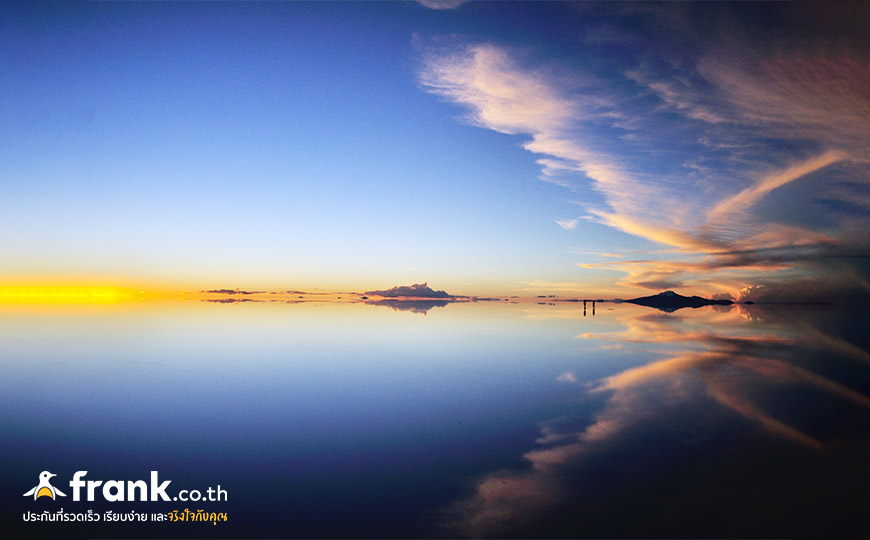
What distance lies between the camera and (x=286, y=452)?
13.1 meters

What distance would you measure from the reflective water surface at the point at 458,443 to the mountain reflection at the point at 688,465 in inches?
2.5

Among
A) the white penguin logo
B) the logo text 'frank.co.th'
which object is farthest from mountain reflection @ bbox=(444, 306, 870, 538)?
the white penguin logo

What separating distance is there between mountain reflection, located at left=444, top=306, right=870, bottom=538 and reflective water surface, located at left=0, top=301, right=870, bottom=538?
0.06m

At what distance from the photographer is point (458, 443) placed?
13.5 metres

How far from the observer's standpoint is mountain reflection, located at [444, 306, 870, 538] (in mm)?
8688

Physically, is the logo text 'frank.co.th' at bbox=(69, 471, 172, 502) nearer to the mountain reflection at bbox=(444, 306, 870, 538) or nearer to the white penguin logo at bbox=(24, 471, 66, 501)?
the white penguin logo at bbox=(24, 471, 66, 501)

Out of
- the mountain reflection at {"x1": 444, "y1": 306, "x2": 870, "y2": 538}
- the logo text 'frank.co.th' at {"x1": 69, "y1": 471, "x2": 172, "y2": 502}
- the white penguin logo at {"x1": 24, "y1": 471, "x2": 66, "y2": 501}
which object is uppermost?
the mountain reflection at {"x1": 444, "y1": 306, "x2": 870, "y2": 538}

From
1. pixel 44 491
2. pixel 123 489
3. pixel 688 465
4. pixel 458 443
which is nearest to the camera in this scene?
pixel 44 491

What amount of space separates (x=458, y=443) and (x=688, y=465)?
6.63 m

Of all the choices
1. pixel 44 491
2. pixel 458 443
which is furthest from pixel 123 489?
pixel 458 443

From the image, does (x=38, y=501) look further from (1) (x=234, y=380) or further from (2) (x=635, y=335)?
(2) (x=635, y=335)

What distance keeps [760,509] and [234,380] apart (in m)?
23.2

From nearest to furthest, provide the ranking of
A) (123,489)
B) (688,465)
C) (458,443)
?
(123,489) → (688,465) → (458,443)

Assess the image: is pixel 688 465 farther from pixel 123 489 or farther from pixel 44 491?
pixel 44 491
